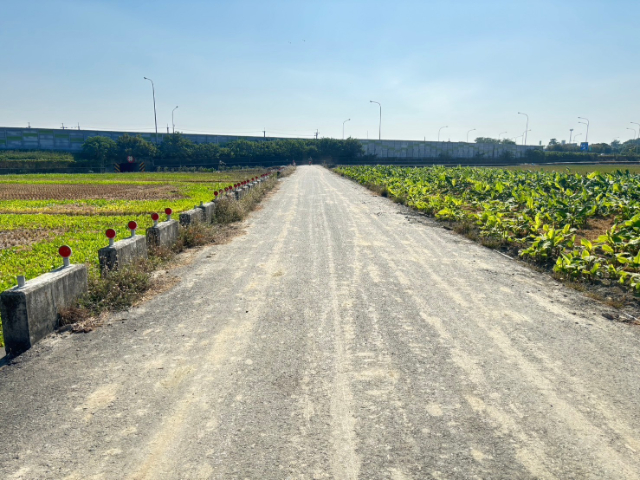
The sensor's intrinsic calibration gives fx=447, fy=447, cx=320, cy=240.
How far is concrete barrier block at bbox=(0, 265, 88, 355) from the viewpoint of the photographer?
473 cm

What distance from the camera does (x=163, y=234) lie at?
9422 mm

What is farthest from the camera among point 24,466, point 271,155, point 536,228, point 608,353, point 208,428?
point 271,155

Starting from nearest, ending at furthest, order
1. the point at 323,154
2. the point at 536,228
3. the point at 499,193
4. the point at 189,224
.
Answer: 1. the point at 536,228
2. the point at 189,224
3. the point at 499,193
4. the point at 323,154

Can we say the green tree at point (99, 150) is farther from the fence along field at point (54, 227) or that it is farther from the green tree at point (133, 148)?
the fence along field at point (54, 227)

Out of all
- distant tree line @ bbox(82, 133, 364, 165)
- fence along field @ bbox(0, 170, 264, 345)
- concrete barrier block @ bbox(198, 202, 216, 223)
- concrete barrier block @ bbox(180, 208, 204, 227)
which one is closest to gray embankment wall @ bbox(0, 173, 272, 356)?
fence along field @ bbox(0, 170, 264, 345)

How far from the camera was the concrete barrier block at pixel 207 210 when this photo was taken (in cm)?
1298

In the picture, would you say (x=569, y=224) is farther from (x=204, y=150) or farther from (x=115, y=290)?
(x=204, y=150)

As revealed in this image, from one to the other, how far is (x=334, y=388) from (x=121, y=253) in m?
4.69

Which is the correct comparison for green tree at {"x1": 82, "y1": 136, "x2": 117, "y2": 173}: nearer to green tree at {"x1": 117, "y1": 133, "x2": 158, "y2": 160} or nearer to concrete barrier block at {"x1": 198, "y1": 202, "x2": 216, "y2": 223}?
green tree at {"x1": 117, "y1": 133, "x2": 158, "y2": 160}

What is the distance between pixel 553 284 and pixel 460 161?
80.5m

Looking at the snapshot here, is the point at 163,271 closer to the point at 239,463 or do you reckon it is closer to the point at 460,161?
the point at 239,463

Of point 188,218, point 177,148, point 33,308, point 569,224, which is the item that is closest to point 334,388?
point 33,308

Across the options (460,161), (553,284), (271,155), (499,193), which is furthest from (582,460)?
(460,161)

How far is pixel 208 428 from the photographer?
3.40 m
